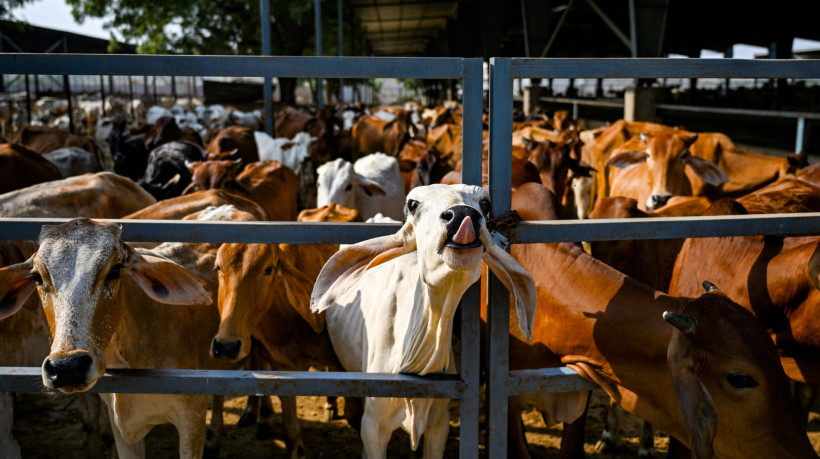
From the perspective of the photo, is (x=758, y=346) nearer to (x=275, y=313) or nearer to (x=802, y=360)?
(x=802, y=360)

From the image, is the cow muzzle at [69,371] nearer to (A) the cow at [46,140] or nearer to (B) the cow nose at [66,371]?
(B) the cow nose at [66,371]

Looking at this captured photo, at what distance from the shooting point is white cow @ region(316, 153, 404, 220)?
286 inches

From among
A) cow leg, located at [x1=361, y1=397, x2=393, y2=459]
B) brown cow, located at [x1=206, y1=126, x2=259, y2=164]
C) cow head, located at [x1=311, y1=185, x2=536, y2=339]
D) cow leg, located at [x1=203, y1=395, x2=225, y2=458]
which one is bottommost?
cow leg, located at [x1=203, y1=395, x2=225, y2=458]

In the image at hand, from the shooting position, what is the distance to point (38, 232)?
106 inches

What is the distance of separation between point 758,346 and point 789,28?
2339cm

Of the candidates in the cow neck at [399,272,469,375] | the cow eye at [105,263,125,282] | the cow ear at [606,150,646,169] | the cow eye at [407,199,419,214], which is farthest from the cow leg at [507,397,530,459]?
the cow ear at [606,150,646,169]

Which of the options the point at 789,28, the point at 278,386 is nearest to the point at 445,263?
the point at 278,386

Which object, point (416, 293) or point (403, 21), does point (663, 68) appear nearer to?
point (416, 293)

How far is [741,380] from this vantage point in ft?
8.05

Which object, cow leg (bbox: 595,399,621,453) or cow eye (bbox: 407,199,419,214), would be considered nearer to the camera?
cow eye (bbox: 407,199,419,214)

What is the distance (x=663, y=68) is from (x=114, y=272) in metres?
2.34

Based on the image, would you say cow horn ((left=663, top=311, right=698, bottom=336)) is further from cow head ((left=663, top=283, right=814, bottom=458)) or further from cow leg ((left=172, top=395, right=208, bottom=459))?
cow leg ((left=172, top=395, right=208, bottom=459))

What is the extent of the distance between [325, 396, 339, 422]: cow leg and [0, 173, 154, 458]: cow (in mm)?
1542

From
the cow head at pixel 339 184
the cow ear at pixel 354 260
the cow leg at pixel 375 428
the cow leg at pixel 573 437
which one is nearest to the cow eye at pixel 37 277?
the cow ear at pixel 354 260
